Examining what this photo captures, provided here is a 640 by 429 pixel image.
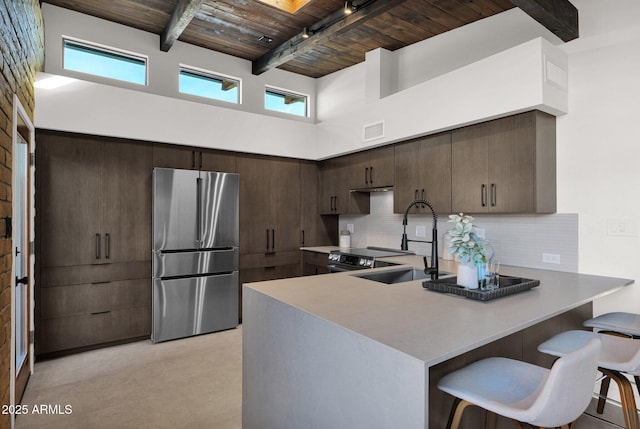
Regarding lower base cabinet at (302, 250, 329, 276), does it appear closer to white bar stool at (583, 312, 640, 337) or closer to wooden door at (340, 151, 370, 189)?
wooden door at (340, 151, 370, 189)

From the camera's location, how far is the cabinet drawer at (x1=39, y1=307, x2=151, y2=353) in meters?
3.25

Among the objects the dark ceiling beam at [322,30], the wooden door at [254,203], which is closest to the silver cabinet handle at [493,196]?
the dark ceiling beam at [322,30]

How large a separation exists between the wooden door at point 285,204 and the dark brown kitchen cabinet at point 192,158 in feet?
1.92

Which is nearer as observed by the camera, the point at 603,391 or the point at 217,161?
the point at 603,391

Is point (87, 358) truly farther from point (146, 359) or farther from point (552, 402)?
point (552, 402)

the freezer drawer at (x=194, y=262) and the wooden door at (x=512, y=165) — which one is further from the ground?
the wooden door at (x=512, y=165)

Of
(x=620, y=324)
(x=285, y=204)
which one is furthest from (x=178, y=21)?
(x=620, y=324)

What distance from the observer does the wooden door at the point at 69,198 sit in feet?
10.7

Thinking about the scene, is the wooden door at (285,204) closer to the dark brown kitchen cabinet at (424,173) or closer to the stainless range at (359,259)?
the stainless range at (359,259)

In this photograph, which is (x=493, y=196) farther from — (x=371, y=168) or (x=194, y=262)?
(x=194, y=262)

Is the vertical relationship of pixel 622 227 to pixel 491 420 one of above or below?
above

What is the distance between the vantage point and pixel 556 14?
99.3 inches

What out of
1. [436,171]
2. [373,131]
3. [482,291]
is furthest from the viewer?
[373,131]

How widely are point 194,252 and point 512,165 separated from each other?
3155mm
